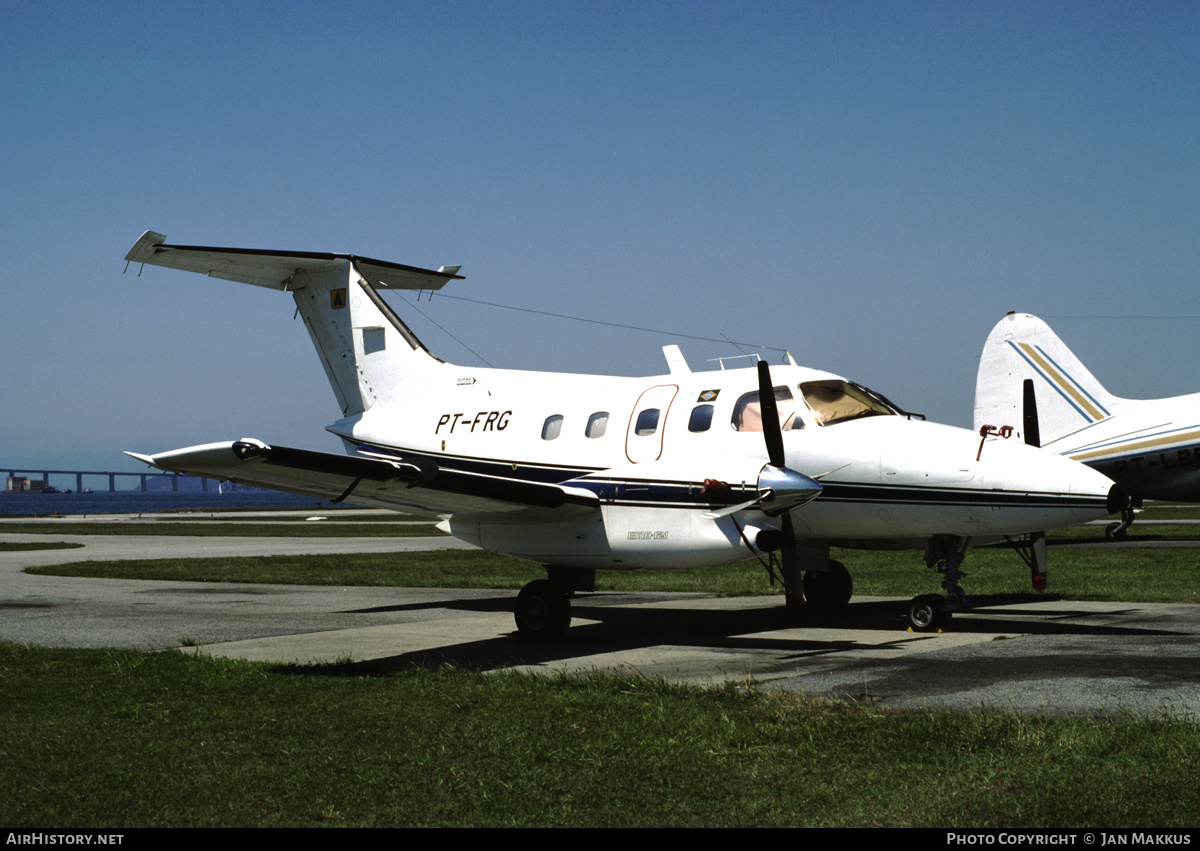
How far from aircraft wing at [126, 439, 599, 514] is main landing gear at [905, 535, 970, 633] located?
4.42m

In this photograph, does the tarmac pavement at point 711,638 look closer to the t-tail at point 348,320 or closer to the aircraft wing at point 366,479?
the aircraft wing at point 366,479

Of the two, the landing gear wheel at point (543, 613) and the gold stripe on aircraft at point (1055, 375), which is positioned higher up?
the gold stripe on aircraft at point (1055, 375)

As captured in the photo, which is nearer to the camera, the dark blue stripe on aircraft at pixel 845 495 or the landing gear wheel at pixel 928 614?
the dark blue stripe on aircraft at pixel 845 495

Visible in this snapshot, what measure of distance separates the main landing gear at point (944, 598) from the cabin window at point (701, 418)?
3263mm

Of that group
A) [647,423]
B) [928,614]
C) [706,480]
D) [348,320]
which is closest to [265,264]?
[348,320]

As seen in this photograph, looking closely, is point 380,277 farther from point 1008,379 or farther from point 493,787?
point 1008,379

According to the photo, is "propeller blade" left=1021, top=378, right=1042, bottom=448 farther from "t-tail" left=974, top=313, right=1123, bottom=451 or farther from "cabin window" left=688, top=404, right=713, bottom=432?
"t-tail" left=974, top=313, right=1123, bottom=451

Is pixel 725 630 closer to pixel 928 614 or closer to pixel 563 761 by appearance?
pixel 928 614

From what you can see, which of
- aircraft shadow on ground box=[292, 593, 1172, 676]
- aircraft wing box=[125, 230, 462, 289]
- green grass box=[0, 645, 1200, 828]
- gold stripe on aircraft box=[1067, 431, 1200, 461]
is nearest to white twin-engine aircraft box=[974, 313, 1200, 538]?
gold stripe on aircraft box=[1067, 431, 1200, 461]

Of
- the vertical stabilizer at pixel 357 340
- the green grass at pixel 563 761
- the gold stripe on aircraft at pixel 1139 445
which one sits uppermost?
the vertical stabilizer at pixel 357 340

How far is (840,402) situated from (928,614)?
2935 mm

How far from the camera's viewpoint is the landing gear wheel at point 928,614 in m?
13.4

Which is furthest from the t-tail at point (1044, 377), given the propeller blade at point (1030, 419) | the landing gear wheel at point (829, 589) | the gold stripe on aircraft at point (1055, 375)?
the landing gear wheel at point (829, 589)

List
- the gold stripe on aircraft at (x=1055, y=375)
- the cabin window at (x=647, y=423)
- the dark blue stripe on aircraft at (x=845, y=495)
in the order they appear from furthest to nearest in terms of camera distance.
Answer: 1. the gold stripe on aircraft at (x=1055, y=375)
2. the cabin window at (x=647, y=423)
3. the dark blue stripe on aircraft at (x=845, y=495)
